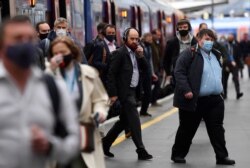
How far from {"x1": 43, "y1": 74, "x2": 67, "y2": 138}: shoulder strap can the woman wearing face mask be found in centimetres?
174

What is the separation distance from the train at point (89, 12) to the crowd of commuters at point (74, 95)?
39.8 inches

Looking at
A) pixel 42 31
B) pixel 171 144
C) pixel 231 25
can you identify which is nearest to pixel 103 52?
pixel 171 144

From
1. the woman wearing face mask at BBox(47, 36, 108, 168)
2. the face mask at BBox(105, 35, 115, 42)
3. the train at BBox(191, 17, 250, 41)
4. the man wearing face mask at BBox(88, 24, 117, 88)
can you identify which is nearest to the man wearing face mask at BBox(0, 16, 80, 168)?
the woman wearing face mask at BBox(47, 36, 108, 168)

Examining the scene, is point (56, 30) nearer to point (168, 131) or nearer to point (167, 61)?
point (168, 131)

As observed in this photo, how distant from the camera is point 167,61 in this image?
17250 mm

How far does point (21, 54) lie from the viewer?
428 centimetres

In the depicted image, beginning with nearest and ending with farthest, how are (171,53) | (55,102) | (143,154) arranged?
(55,102)
(143,154)
(171,53)

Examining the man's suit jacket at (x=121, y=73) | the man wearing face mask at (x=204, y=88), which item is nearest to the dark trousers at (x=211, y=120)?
the man wearing face mask at (x=204, y=88)

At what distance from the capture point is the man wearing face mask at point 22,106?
4328 millimetres

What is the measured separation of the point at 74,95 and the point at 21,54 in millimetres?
2339

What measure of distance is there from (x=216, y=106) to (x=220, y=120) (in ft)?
0.61

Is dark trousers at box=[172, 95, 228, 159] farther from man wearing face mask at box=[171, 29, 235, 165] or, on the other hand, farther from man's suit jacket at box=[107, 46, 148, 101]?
man's suit jacket at box=[107, 46, 148, 101]

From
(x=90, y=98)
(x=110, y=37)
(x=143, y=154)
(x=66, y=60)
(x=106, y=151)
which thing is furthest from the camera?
(x=110, y=37)

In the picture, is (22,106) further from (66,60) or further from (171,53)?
(171,53)
